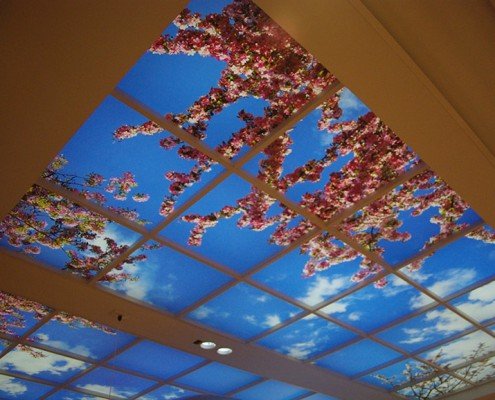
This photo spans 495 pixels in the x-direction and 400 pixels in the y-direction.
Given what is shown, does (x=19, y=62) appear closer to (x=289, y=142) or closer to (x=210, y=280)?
(x=289, y=142)

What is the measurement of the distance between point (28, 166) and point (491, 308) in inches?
227

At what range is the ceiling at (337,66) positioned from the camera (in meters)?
2.41

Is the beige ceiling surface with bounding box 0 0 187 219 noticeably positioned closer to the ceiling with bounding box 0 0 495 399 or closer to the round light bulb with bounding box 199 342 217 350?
the ceiling with bounding box 0 0 495 399

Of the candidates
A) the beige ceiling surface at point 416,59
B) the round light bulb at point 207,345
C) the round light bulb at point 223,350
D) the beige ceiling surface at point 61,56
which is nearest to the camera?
the beige ceiling surface at point 61,56

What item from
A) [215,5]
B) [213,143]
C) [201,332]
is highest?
[215,5]

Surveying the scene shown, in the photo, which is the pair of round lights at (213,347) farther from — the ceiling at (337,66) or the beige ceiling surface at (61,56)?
the beige ceiling surface at (61,56)

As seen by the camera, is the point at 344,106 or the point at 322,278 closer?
the point at 344,106

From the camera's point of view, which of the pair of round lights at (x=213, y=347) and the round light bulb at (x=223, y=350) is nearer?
the pair of round lights at (x=213, y=347)

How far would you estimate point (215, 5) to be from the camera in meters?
2.84

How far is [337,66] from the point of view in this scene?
2770 millimetres

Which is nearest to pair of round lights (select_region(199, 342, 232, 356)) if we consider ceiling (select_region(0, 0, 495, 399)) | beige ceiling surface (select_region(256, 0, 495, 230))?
ceiling (select_region(0, 0, 495, 399))

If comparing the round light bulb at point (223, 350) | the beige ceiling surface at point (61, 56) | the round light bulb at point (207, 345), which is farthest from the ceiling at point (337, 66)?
the round light bulb at point (223, 350)

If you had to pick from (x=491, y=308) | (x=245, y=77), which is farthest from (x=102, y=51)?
(x=491, y=308)

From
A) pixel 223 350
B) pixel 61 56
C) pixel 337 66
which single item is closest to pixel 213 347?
pixel 223 350
